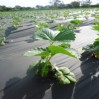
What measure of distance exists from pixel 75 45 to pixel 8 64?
1740 millimetres

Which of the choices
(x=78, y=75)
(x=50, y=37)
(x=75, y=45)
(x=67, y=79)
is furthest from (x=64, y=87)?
(x=75, y=45)

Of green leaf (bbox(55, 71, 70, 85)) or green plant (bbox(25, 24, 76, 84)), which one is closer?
green plant (bbox(25, 24, 76, 84))

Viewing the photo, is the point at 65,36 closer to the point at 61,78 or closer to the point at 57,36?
the point at 57,36

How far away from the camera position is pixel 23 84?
6.90 feet

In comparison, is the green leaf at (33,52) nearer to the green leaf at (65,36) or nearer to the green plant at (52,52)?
the green plant at (52,52)

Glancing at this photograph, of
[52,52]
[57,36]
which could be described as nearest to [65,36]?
[57,36]

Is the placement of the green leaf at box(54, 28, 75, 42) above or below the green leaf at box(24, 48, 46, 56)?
above

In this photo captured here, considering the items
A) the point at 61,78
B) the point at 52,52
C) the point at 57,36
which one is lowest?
the point at 61,78

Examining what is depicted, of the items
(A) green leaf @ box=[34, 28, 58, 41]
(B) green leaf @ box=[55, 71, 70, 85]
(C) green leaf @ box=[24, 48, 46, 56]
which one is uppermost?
(A) green leaf @ box=[34, 28, 58, 41]

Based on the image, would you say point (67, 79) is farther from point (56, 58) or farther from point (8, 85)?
point (56, 58)

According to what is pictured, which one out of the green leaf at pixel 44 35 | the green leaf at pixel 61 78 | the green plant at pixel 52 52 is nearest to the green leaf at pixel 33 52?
the green plant at pixel 52 52

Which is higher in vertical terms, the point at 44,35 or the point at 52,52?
the point at 44,35

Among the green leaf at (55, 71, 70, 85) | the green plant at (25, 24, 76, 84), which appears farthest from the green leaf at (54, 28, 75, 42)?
the green leaf at (55, 71, 70, 85)

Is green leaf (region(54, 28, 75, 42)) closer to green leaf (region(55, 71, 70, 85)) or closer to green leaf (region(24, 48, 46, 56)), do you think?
green leaf (region(24, 48, 46, 56))
